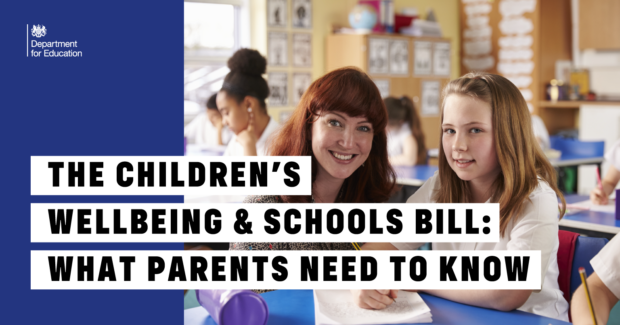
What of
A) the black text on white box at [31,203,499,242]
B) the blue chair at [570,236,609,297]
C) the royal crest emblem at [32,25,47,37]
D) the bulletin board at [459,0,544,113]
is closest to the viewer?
the royal crest emblem at [32,25,47,37]

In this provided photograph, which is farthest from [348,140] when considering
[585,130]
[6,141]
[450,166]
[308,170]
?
[585,130]

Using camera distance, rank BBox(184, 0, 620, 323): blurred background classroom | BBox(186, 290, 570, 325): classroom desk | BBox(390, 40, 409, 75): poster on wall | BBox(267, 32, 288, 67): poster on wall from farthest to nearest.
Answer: BBox(390, 40, 409, 75): poster on wall < BBox(267, 32, 288, 67): poster on wall < BBox(184, 0, 620, 323): blurred background classroom < BBox(186, 290, 570, 325): classroom desk

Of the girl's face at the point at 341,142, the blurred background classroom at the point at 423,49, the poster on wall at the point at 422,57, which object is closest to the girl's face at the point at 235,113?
the girl's face at the point at 341,142

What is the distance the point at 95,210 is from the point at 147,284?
0.17 metres

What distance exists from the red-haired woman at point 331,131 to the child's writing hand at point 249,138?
39.3 inches

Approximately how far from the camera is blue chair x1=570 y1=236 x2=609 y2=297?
1.51m

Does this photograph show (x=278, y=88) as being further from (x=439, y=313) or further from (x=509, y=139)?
(x=439, y=313)

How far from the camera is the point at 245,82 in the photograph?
277 cm

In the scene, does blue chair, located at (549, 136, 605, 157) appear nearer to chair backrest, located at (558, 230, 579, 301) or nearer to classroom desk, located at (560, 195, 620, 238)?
classroom desk, located at (560, 195, 620, 238)

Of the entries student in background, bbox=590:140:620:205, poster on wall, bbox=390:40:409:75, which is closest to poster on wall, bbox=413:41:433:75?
poster on wall, bbox=390:40:409:75

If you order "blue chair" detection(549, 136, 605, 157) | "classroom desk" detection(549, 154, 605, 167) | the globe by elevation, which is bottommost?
"classroom desk" detection(549, 154, 605, 167)

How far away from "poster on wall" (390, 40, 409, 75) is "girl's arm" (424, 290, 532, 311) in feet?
15.9

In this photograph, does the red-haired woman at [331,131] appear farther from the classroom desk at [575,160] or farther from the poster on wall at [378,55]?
the poster on wall at [378,55]

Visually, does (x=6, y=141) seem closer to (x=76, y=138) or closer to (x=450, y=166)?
(x=76, y=138)
